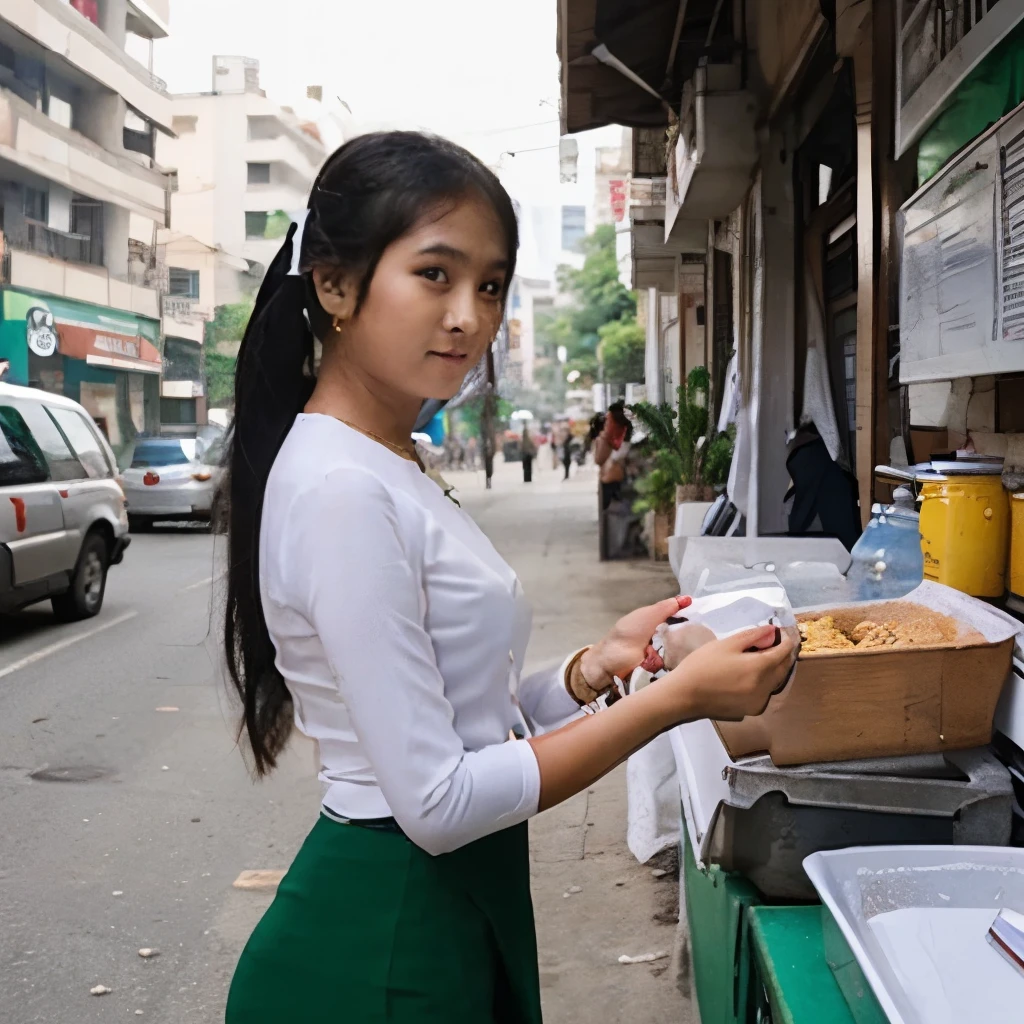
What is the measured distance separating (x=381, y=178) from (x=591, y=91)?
23.0 feet

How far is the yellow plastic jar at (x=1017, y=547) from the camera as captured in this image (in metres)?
1.91

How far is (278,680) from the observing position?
1.43m

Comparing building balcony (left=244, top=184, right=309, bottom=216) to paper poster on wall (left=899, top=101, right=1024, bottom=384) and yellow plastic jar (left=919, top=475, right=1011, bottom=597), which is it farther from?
yellow plastic jar (left=919, top=475, right=1011, bottom=597)

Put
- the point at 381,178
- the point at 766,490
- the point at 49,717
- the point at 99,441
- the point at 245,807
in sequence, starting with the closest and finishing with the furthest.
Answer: the point at 381,178 < the point at 245,807 < the point at 49,717 < the point at 766,490 < the point at 99,441

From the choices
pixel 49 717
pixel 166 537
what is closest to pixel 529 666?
pixel 49 717

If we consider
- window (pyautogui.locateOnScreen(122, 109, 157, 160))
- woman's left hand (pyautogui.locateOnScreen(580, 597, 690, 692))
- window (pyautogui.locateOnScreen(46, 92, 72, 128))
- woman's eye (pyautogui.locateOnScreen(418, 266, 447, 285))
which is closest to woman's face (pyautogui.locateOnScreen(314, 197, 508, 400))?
woman's eye (pyautogui.locateOnScreen(418, 266, 447, 285))

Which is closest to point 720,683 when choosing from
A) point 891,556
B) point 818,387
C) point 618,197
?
point 891,556

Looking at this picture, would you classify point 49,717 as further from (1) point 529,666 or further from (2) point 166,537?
(2) point 166,537

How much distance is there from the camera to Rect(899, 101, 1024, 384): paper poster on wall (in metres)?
1.92

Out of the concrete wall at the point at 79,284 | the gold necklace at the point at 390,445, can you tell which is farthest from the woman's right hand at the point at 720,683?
the concrete wall at the point at 79,284

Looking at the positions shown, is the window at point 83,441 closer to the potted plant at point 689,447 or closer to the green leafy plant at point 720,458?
the potted plant at point 689,447

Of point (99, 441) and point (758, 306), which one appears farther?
point (99, 441)

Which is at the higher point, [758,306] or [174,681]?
[758,306]

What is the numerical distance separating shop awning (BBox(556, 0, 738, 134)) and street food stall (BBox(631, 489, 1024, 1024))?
5066 millimetres
